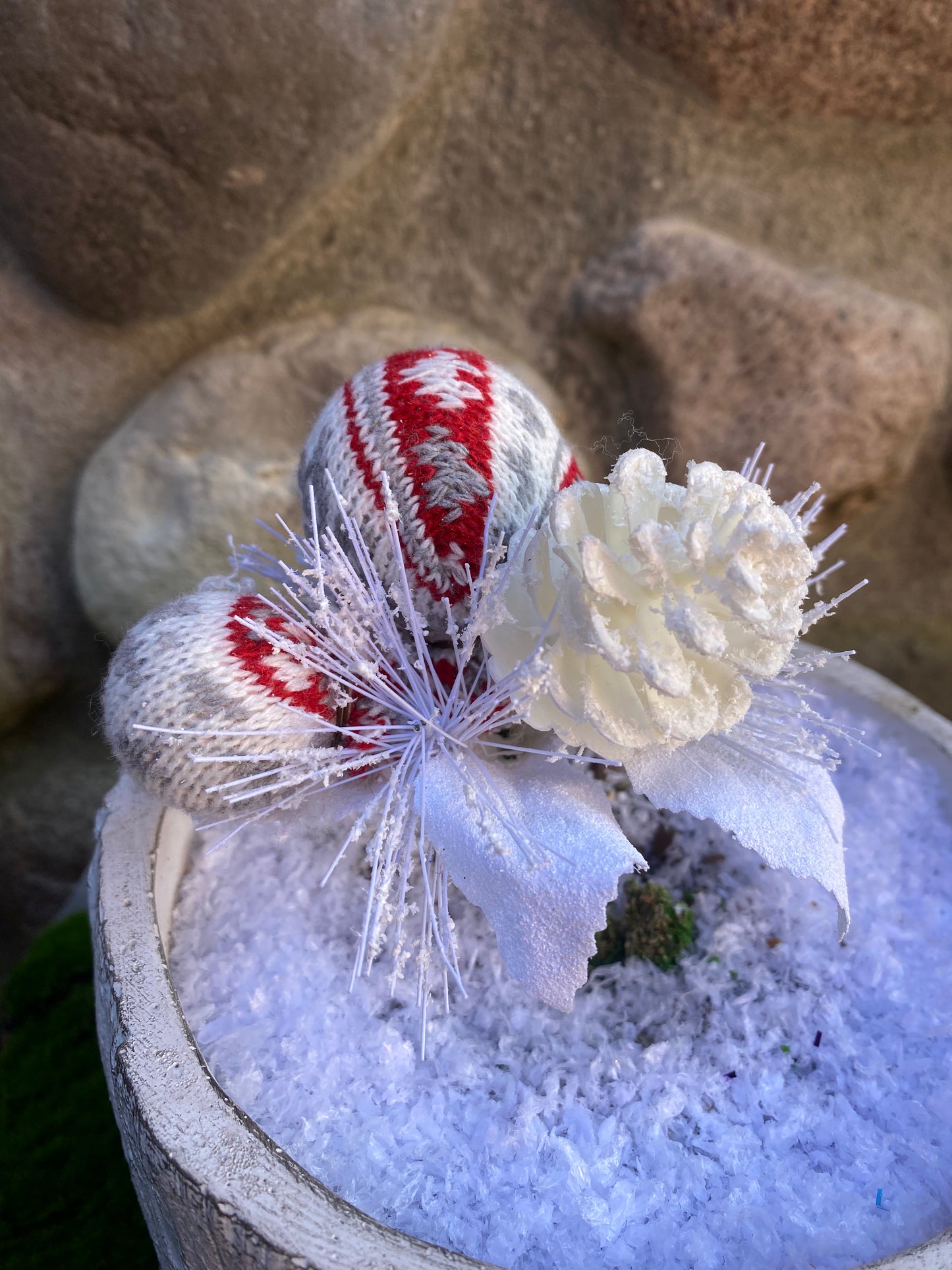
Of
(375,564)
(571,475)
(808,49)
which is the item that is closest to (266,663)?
(375,564)

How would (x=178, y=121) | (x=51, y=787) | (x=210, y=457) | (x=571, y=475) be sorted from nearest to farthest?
(x=571, y=475) < (x=178, y=121) < (x=210, y=457) < (x=51, y=787)

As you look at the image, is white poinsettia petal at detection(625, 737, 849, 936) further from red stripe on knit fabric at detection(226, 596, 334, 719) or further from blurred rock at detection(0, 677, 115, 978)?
blurred rock at detection(0, 677, 115, 978)

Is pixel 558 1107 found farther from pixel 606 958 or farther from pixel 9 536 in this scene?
pixel 9 536

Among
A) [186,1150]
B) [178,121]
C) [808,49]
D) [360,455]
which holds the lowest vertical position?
[186,1150]

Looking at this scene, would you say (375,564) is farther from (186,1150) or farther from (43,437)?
(43,437)

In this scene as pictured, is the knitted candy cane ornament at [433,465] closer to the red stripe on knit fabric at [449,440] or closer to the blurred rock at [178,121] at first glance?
the red stripe on knit fabric at [449,440]

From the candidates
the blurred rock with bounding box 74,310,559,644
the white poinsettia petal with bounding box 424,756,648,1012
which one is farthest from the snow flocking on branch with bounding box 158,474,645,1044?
the blurred rock with bounding box 74,310,559,644
